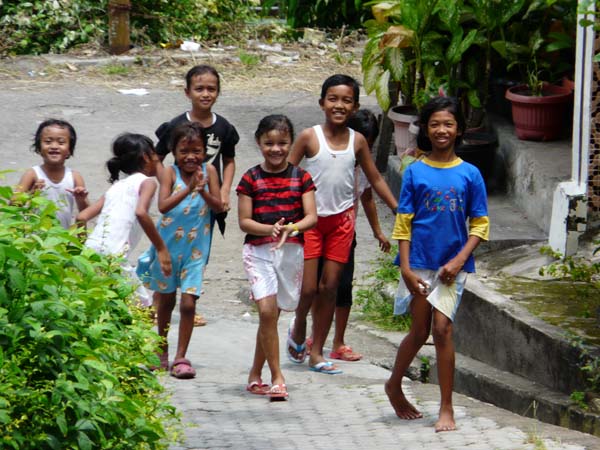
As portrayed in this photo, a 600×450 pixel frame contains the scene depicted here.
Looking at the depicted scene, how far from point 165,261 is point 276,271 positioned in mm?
638

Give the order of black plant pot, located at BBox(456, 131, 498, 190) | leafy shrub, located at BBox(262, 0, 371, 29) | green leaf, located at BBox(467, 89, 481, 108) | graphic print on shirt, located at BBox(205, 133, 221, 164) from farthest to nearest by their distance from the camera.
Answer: leafy shrub, located at BBox(262, 0, 371, 29), green leaf, located at BBox(467, 89, 481, 108), black plant pot, located at BBox(456, 131, 498, 190), graphic print on shirt, located at BBox(205, 133, 221, 164)

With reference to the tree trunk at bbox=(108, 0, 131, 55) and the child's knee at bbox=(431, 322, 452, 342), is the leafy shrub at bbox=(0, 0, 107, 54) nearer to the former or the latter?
the tree trunk at bbox=(108, 0, 131, 55)

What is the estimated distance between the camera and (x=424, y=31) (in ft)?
32.7

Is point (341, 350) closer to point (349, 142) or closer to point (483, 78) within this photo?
point (349, 142)

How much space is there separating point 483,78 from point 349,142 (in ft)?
12.7

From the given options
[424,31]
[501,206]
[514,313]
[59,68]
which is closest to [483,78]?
[424,31]

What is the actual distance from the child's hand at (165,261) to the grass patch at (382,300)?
2190 millimetres

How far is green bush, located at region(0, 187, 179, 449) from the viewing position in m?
3.65

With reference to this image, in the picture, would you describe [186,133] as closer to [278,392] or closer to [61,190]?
[61,190]

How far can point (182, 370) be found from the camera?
A: 20.5ft

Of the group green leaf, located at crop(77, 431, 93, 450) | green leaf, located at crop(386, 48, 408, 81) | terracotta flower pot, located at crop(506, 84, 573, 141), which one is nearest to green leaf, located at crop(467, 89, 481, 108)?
terracotta flower pot, located at crop(506, 84, 573, 141)

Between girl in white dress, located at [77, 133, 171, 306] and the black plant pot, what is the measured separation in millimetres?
3514

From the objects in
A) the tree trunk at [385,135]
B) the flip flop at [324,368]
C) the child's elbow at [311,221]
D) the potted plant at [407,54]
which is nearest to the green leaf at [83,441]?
the child's elbow at [311,221]

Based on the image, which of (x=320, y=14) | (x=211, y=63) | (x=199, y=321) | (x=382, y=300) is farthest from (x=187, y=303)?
(x=320, y=14)
